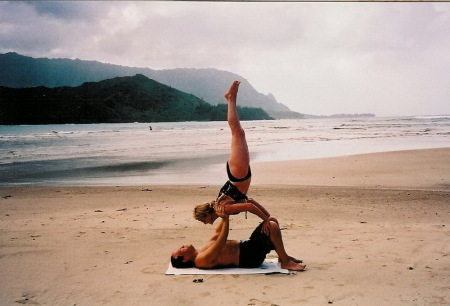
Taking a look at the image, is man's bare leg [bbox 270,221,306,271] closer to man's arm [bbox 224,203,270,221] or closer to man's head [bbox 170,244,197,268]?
man's arm [bbox 224,203,270,221]

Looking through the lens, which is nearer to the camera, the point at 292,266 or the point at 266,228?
the point at 266,228

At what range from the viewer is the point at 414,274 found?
14.2 ft

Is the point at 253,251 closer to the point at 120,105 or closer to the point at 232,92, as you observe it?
the point at 232,92

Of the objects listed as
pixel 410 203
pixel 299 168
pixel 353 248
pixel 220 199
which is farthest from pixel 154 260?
pixel 299 168

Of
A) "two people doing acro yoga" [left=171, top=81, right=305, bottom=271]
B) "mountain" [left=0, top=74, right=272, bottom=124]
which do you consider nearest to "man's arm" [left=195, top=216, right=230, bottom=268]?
"two people doing acro yoga" [left=171, top=81, right=305, bottom=271]

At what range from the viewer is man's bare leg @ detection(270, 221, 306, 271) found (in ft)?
14.3

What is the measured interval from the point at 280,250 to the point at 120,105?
11192cm

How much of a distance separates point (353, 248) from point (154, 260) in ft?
9.28

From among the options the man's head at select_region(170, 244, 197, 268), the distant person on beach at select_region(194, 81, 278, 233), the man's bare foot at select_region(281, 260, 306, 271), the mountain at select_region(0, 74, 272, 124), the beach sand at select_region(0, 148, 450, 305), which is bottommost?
the beach sand at select_region(0, 148, 450, 305)

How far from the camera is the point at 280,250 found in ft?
14.6

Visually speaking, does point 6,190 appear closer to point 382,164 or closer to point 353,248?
point 353,248

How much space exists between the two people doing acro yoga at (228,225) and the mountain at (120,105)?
8115 cm

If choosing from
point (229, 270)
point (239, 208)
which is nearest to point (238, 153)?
point (239, 208)

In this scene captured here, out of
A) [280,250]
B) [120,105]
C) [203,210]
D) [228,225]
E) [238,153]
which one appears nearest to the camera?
[238,153]
